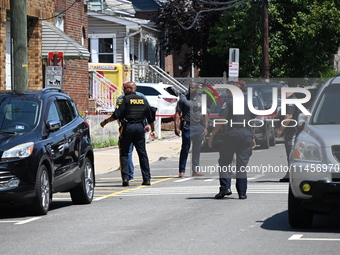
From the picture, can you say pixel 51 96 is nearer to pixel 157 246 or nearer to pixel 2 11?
pixel 157 246

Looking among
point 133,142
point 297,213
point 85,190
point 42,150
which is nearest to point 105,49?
point 133,142

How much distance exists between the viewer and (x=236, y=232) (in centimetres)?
983

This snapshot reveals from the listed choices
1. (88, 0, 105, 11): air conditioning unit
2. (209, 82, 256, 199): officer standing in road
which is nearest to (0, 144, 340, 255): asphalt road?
(209, 82, 256, 199): officer standing in road

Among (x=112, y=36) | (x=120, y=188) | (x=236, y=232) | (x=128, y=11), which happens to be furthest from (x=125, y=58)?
(x=236, y=232)

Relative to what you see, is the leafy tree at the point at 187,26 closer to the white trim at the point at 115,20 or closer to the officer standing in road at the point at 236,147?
the white trim at the point at 115,20

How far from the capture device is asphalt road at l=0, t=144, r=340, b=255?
8.82 meters

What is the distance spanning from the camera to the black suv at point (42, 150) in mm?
11102

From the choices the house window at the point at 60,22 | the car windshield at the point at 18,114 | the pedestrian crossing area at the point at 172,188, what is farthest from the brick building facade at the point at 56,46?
the car windshield at the point at 18,114

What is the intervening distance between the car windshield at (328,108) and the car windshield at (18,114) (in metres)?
4.03

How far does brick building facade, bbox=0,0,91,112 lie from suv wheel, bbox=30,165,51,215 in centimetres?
1181

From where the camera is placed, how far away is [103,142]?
28.0 meters

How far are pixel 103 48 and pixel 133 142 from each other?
30.0 m

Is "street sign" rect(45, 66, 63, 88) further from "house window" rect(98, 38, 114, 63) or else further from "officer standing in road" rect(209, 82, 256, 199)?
"house window" rect(98, 38, 114, 63)

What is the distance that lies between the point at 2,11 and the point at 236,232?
14926 millimetres
